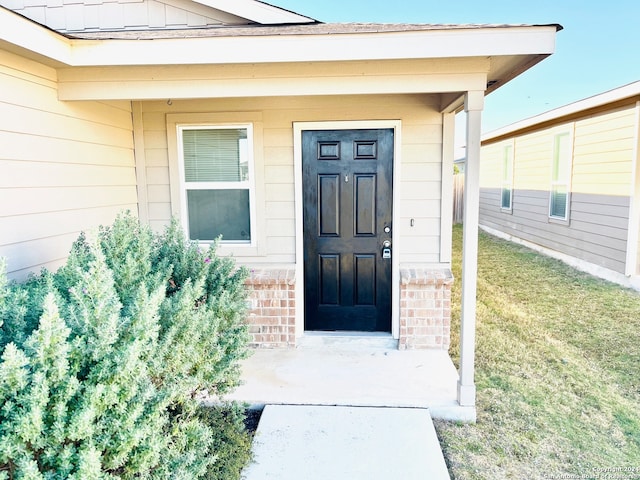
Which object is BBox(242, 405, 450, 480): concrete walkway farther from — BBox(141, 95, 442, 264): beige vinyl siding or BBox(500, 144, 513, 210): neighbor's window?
BBox(500, 144, 513, 210): neighbor's window

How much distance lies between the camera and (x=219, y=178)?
170 inches

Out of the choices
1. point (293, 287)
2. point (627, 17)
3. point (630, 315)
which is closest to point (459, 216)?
point (627, 17)

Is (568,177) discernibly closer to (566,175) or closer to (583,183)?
(566,175)

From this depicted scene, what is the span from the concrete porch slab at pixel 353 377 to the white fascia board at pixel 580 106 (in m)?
4.82

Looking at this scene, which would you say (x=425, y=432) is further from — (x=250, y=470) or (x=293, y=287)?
(x=293, y=287)

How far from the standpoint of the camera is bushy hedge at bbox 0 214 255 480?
1439mm

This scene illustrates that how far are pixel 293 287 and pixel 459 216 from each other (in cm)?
1288

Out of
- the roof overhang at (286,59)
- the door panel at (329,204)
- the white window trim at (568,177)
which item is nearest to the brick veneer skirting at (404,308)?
the door panel at (329,204)

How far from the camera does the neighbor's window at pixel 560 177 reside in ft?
27.3

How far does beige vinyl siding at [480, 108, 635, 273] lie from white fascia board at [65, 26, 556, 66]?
4955 millimetres

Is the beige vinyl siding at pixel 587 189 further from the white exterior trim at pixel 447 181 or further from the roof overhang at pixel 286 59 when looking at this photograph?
the roof overhang at pixel 286 59

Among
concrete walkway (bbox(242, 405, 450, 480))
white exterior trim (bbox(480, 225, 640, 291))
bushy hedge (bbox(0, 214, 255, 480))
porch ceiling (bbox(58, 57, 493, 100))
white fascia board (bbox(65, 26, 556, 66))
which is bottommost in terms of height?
concrete walkway (bbox(242, 405, 450, 480))

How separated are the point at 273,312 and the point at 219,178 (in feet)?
4.72

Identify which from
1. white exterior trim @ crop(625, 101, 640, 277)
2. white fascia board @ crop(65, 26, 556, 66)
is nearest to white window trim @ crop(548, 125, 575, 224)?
white exterior trim @ crop(625, 101, 640, 277)
